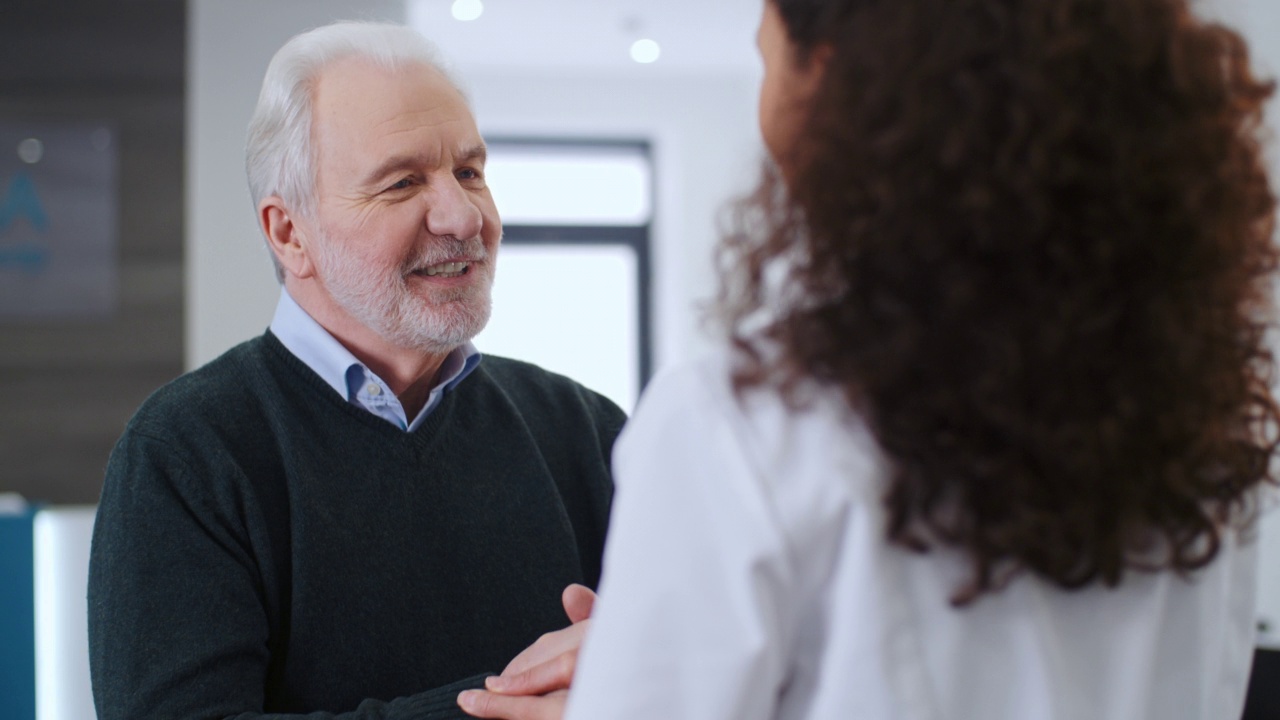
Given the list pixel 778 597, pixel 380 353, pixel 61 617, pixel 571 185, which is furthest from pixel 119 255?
pixel 778 597

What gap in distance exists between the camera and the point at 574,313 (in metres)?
6.73

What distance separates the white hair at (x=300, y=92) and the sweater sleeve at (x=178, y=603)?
18.7 inches

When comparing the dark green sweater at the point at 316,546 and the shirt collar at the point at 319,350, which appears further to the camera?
the shirt collar at the point at 319,350

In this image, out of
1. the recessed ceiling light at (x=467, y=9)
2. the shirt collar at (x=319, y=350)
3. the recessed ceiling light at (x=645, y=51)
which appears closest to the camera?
the shirt collar at (x=319, y=350)

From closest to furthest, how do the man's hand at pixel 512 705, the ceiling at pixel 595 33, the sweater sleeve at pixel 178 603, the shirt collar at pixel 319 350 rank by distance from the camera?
the man's hand at pixel 512 705, the sweater sleeve at pixel 178 603, the shirt collar at pixel 319 350, the ceiling at pixel 595 33

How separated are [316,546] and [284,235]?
0.52 meters

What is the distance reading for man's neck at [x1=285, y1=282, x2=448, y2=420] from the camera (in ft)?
5.10

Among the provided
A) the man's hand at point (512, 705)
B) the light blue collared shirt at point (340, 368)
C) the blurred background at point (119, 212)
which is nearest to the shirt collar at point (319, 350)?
the light blue collared shirt at point (340, 368)

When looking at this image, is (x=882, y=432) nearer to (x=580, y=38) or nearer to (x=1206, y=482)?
(x=1206, y=482)

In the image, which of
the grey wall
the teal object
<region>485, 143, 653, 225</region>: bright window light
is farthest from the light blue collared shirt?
<region>485, 143, 653, 225</region>: bright window light

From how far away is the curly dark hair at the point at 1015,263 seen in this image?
64 centimetres

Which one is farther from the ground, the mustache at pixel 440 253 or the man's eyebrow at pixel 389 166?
the man's eyebrow at pixel 389 166

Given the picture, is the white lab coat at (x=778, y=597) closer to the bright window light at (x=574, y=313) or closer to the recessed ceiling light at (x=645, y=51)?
the recessed ceiling light at (x=645, y=51)

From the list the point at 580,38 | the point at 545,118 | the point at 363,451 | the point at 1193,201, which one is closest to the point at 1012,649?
the point at 1193,201
